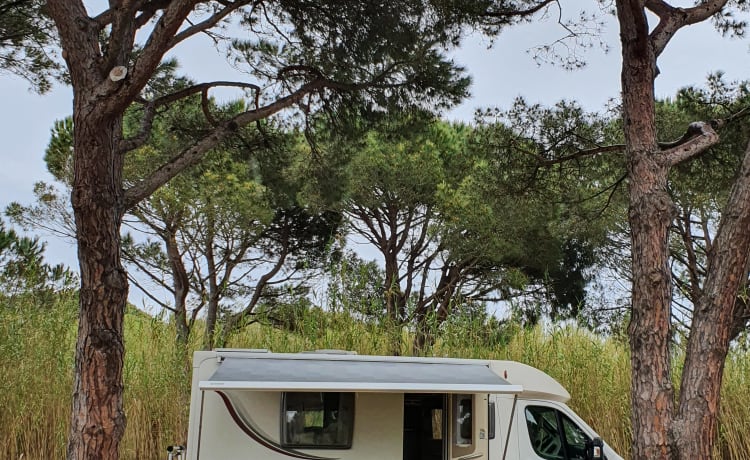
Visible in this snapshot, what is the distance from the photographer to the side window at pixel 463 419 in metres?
6.62

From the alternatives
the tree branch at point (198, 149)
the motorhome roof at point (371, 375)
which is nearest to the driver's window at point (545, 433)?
the motorhome roof at point (371, 375)

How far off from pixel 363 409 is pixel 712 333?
3.16m

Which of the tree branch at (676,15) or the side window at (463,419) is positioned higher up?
the tree branch at (676,15)

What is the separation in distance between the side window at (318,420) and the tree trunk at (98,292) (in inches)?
55.2

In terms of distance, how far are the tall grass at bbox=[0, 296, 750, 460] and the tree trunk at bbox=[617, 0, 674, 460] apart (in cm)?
174

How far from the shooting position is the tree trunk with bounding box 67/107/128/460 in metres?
6.06

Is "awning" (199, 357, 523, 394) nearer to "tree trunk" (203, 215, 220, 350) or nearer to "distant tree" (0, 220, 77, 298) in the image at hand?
"distant tree" (0, 220, 77, 298)

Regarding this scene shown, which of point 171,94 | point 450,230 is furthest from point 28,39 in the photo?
point 450,230

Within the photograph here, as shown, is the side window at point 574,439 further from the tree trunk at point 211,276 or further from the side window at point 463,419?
the tree trunk at point 211,276

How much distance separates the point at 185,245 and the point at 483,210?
6291 mm

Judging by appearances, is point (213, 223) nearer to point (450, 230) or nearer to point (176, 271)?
point (176, 271)

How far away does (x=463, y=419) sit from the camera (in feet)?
21.8

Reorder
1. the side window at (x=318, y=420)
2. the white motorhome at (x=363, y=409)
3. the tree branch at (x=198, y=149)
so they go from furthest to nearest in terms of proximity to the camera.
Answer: the tree branch at (x=198, y=149) → the side window at (x=318, y=420) → the white motorhome at (x=363, y=409)

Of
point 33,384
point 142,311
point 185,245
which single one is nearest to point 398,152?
point 185,245
